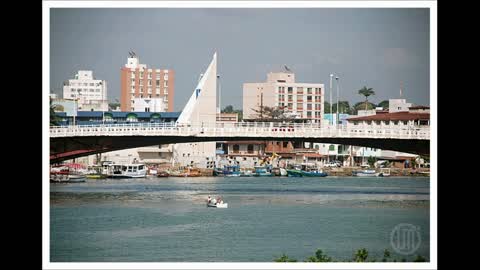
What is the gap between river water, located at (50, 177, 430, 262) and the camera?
57.1 feet

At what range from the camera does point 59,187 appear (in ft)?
107

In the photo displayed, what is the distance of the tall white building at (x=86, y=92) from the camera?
159 feet

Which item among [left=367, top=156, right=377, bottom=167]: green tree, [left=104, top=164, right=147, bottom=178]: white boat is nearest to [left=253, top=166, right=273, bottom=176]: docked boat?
[left=367, top=156, right=377, bottom=167]: green tree

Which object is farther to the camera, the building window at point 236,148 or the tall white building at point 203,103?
the building window at point 236,148

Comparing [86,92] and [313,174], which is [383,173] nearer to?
[313,174]

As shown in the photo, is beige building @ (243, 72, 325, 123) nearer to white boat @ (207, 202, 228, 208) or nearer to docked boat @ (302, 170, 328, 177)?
docked boat @ (302, 170, 328, 177)

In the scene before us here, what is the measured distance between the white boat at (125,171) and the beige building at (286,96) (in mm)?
10375

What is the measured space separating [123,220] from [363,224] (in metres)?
5.07

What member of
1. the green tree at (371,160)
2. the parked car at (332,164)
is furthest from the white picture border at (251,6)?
the green tree at (371,160)

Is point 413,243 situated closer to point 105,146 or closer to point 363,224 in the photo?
point 363,224

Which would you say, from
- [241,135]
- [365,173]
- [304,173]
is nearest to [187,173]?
[304,173]

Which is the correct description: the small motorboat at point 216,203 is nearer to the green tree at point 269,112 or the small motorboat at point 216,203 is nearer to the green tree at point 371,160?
the green tree at point 269,112

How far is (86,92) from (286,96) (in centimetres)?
1102
